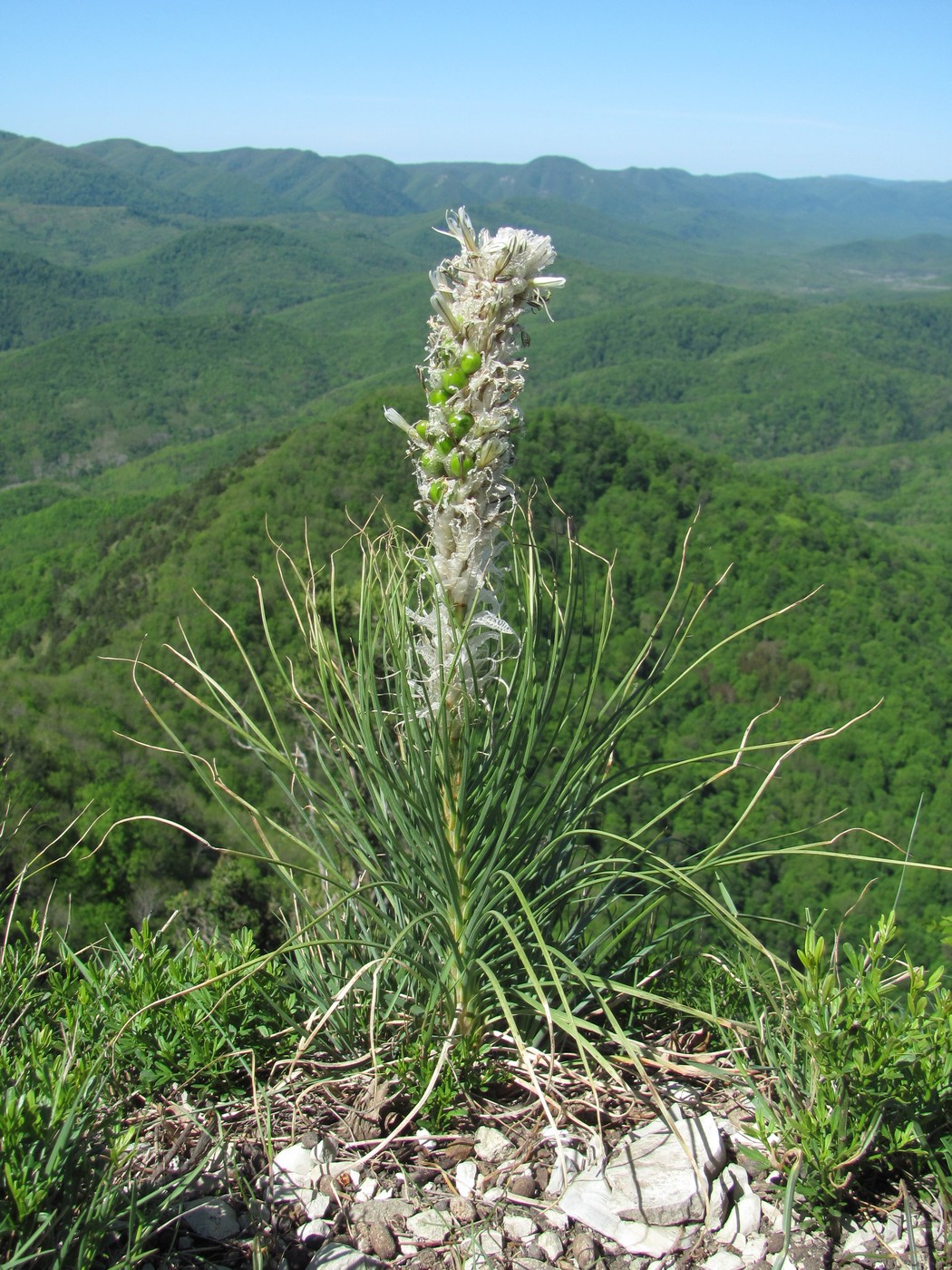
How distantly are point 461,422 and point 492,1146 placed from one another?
52.6 inches

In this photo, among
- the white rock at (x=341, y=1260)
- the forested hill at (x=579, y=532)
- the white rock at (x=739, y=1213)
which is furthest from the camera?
the forested hill at (x=579, y=532)

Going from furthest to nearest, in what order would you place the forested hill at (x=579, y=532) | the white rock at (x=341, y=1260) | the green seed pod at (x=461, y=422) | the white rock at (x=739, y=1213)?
the forested hill at (x=579, y=532), the green seed pod at (x=461, y=422), the white rock at (x=739, y=1213), the white rock at (x=341, y=1260)

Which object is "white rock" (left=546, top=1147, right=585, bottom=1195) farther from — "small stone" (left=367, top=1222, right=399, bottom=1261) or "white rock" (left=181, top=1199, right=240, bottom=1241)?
"white rock" (left=181, top=1199, right=240, bottom=1241)

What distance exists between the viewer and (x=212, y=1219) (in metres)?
1.53

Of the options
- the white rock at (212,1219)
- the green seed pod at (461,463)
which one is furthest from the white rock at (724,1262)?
the green seed pod at (461,463)

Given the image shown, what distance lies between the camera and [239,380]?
128 metres

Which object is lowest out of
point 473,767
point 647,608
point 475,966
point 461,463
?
point 647,608

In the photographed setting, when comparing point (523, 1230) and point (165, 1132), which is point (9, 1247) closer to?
point (165, 1132)

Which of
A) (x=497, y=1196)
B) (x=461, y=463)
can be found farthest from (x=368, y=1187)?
(x=461, y=463)

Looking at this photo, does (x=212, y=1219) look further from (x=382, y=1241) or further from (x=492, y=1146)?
(x=492, y=1146)

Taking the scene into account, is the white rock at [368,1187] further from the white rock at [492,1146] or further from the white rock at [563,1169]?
the white rock at [563,1169]

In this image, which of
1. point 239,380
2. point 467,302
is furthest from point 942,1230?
point 239,380

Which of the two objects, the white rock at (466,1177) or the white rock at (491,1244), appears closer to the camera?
the white rock at (491,1244)

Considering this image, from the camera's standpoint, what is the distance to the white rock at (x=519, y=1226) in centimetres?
159
